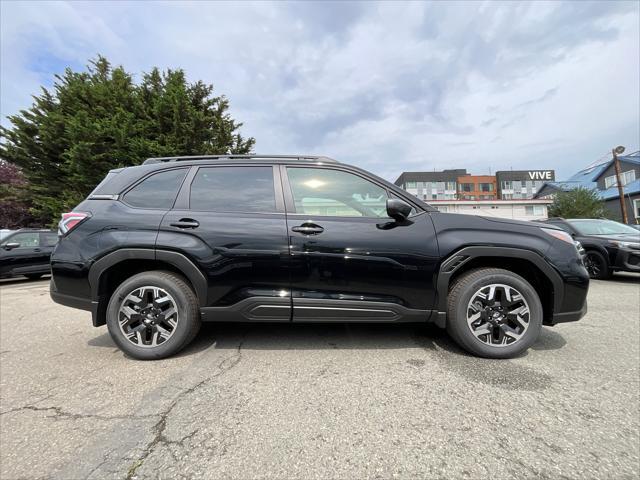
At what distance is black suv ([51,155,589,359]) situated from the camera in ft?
8.54

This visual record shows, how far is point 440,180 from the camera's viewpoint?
6594 cm

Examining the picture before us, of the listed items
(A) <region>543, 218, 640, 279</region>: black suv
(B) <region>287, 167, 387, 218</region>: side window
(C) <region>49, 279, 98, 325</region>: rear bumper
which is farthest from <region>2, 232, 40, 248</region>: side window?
(A) <region>543, 218, 640, 279</region>: black suv

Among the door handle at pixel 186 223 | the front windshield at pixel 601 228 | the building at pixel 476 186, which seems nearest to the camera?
the door handle at pixel 186 223

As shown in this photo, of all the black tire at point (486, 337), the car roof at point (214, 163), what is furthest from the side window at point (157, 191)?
the black tire at point (486, 337)

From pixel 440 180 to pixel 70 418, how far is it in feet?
234

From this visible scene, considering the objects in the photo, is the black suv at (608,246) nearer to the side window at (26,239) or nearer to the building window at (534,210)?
the side window at (26,239)

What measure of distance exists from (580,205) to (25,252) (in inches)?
1449

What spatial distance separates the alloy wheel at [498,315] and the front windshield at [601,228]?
6499mm

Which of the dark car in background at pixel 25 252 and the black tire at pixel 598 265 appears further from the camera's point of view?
the dark car in background at pixel 25 252

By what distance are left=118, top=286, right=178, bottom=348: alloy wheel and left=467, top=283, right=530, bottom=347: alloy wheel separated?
261 cm

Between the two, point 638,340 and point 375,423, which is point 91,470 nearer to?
point 375,423

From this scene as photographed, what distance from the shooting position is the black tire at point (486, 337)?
101 inches

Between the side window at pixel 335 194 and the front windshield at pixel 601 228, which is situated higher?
the side window at pixel 335 194

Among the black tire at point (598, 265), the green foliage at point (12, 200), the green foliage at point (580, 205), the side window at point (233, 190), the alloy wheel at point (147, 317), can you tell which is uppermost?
the green foliage at point (12, 200)
